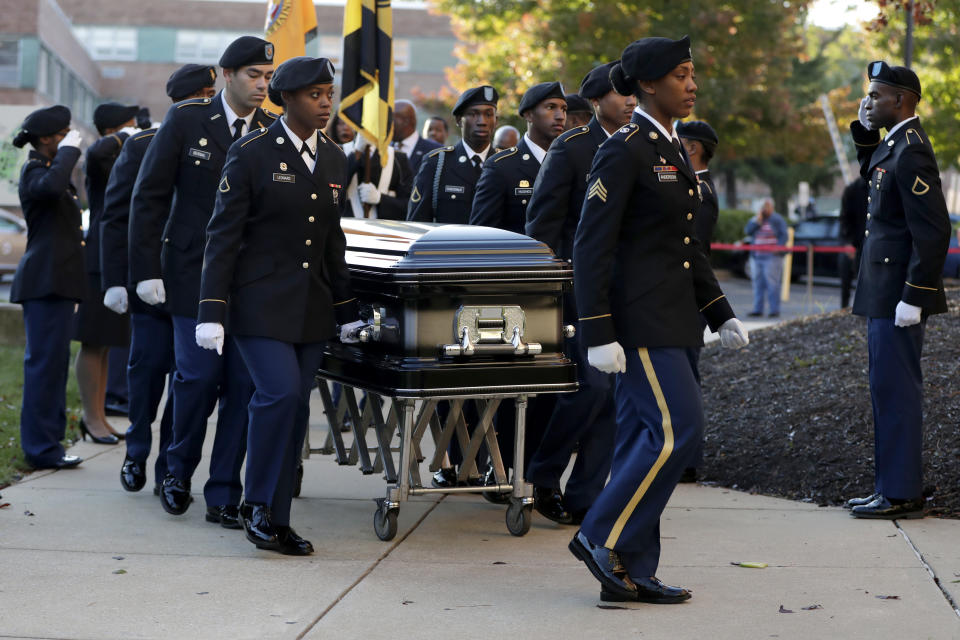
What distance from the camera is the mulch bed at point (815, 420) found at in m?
7.20

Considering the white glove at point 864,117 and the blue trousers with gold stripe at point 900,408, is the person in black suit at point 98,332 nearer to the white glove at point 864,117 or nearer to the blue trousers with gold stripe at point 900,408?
the white glove at point 864,117

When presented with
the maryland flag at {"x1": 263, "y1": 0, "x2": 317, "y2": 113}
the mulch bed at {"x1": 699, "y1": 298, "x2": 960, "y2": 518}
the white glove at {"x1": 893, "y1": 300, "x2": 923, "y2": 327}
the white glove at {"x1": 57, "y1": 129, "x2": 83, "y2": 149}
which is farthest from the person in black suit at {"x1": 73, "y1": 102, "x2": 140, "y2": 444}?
the white glove at {"x1": 893, "y1": 300, "x2": 923, "y2": 327}

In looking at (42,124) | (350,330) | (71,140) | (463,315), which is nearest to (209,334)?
(350,330)

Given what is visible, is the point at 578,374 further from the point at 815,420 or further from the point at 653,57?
the point at 815,420

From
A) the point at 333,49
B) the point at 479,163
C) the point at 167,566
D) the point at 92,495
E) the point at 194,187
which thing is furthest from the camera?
the point at 333,49

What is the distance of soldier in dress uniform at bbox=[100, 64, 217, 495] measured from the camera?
23.0 ft

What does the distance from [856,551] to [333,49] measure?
54118 millimetres

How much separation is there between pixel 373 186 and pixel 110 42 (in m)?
55.4

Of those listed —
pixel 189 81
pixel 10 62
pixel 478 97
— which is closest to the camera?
pixel 189 81

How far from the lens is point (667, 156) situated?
4.96m

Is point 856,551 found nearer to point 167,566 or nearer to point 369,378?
point 369,378

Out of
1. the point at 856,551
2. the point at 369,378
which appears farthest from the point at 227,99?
the point at 856,551

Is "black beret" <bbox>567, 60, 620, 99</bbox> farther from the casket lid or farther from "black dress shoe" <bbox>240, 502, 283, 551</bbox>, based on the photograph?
"black dress shoe" <bbox>240, 502, 283, 551</bbox>

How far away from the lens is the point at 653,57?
4.90 m
